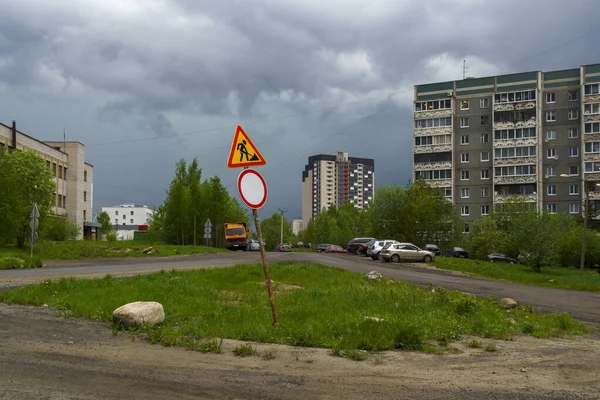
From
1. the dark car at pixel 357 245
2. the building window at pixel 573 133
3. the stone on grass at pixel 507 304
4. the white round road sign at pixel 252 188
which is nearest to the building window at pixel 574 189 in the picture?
the building window at pixel 573 133

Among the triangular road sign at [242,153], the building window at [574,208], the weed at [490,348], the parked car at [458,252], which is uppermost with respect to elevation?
the building window at [574,208]

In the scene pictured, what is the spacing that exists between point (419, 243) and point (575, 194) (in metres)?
25.6

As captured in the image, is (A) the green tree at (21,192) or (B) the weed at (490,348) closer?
(B) the weed at (490,348)

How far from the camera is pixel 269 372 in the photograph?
6.68 metres

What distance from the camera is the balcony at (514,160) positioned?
78938mm

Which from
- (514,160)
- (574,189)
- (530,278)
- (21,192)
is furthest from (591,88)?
(21,192)

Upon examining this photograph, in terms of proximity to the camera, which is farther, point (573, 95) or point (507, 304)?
point (573, 95)

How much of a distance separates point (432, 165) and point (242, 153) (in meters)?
80.1

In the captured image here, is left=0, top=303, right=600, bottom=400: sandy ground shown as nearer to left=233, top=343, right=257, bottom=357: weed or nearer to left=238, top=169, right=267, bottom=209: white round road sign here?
left=233, top=343, right=257, bottom=357: weed

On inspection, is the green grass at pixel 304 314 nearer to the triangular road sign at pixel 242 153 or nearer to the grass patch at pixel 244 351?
the grass patch at pixel 244 351

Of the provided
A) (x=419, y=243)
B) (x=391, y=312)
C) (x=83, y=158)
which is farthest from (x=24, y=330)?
(x=83, y=158)

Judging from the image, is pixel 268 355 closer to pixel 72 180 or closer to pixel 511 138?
pixel 511 138

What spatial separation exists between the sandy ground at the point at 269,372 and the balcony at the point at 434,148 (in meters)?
78.7

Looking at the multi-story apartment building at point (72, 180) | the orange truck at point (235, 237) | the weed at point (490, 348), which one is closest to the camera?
the weed at point (490, 348)
